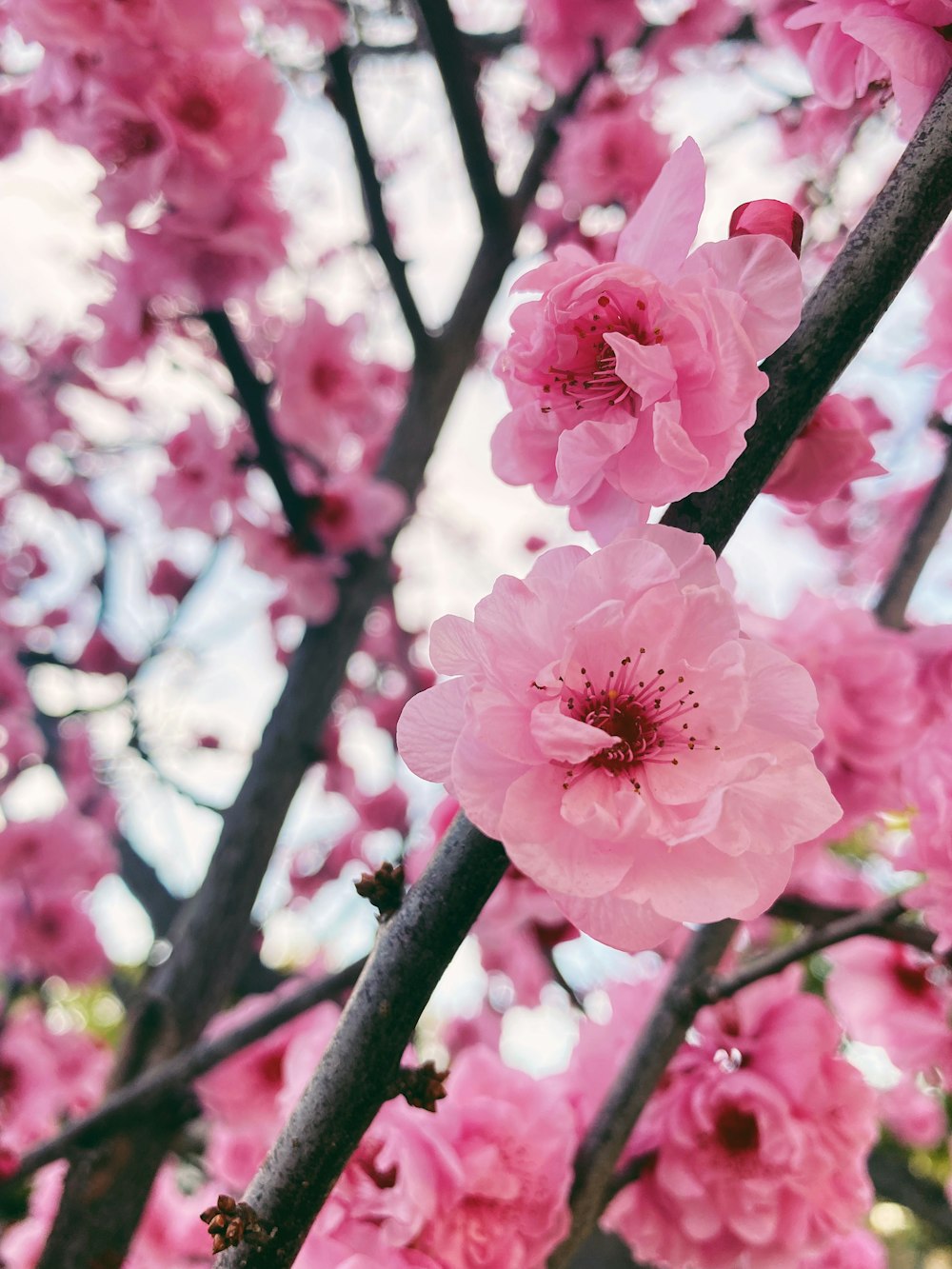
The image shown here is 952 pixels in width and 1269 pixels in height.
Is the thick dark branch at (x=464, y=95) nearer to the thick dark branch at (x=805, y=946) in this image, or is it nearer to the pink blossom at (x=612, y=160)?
the pink blossom at (x=612, y=160)

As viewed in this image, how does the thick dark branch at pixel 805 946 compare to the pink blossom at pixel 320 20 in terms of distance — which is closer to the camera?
the thick dark branch at pixel 805 946

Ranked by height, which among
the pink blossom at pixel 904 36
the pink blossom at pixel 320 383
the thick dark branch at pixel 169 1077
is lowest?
the thick dark branch at pixel 169 1077

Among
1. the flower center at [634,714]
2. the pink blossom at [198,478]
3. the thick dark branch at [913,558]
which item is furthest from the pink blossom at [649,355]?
the pink blossom at [198,478]

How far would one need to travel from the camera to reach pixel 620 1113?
1.17 metres

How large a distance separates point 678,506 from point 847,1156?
1.00m

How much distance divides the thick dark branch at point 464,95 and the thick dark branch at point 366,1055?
1.83 m

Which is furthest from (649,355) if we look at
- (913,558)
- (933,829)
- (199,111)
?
(913,558)

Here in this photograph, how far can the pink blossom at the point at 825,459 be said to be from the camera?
2.73ft

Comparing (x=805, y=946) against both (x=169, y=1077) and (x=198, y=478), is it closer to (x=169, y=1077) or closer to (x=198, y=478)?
(x=169, y=1077)

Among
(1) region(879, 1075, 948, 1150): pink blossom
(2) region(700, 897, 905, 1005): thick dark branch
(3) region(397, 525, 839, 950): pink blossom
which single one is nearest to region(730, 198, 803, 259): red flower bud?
(3) region(397, 525, 839, 950): pink blossom

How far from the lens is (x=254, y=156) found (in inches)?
63.2

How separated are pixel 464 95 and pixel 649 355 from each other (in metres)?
1.70

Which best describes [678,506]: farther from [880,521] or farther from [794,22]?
[880,521]

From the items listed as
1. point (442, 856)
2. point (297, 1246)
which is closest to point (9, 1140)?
point (297, 1246)
